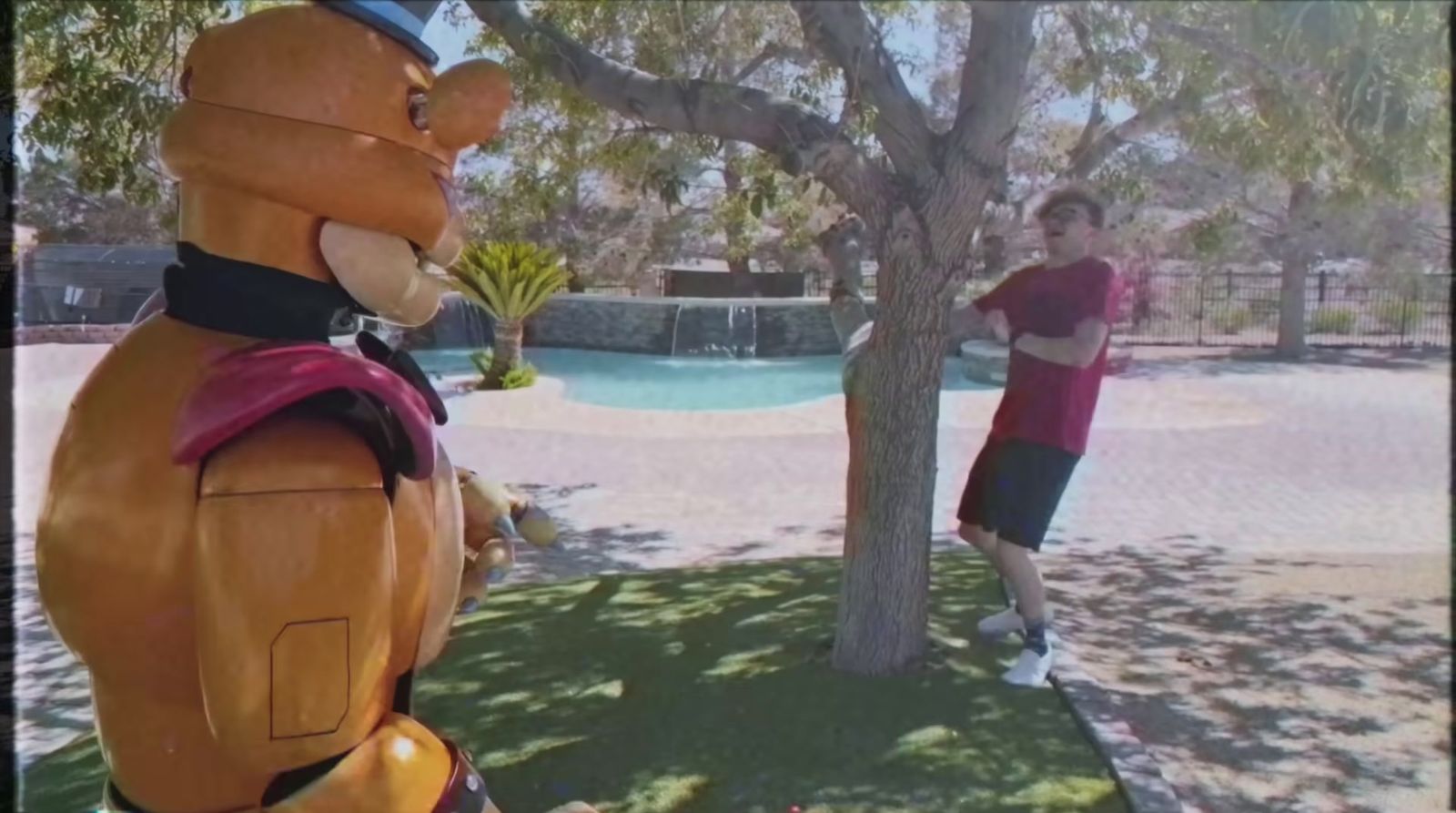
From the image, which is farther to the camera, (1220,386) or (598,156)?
(1220,386)

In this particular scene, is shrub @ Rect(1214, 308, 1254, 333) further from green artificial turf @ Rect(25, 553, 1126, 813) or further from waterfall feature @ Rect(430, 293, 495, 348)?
green artificial turf @ Rect(25, 553, 1126, 813)

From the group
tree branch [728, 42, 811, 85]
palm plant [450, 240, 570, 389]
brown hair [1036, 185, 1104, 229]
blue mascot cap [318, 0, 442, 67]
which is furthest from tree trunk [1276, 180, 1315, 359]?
blue mascot cap [318, 0, 442, 67]

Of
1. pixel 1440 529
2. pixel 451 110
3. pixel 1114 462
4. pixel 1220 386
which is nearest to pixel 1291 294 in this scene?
pixel 1220 386

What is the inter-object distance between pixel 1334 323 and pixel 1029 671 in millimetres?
20446

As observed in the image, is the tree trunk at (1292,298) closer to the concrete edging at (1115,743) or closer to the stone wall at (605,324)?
the stone wall at (605,324)

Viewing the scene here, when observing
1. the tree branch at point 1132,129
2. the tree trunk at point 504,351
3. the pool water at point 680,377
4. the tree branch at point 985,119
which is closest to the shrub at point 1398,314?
the pool water at point 680,377

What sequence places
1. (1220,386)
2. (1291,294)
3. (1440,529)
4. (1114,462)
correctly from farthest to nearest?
(1291,294) < (1220,386) < (1114,462) < (1440,529)

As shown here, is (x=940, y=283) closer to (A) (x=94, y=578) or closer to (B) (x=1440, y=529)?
(A) (x=94, y=578)

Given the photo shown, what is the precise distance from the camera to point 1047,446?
4.45 meters

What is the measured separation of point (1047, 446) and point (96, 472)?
337cm

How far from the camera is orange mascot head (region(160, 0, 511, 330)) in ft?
6.06

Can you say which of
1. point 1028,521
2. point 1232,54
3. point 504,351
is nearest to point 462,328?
point 504,351

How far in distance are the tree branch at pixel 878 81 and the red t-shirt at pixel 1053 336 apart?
23.9 inches

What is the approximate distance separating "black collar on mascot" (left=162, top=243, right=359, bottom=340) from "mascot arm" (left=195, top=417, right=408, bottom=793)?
24 centimetres
